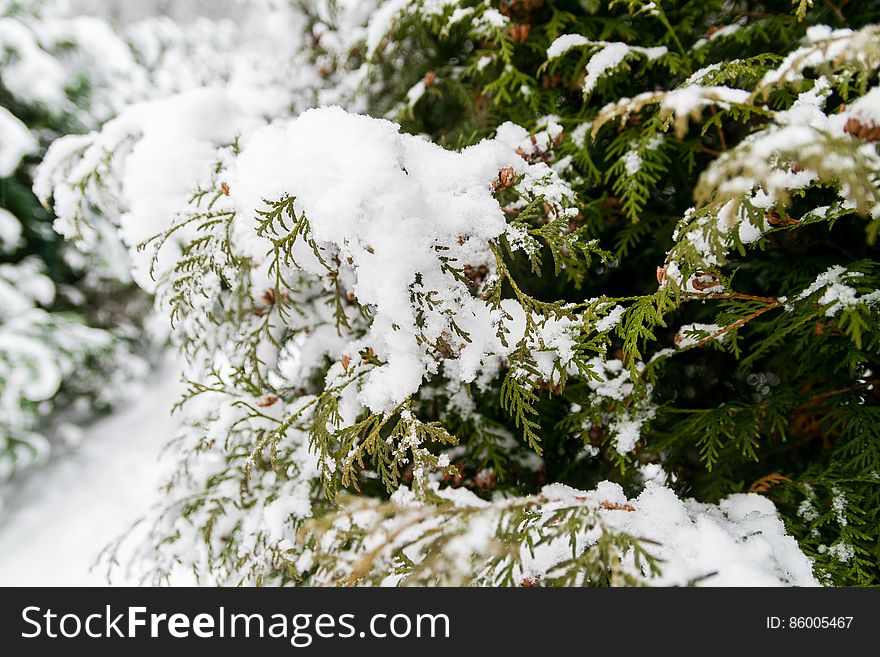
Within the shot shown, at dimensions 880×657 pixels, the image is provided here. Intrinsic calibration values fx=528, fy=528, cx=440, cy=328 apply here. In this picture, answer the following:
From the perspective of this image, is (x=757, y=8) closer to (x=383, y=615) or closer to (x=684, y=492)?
(x=684, y=492)

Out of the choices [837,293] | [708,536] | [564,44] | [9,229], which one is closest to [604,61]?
[564,44]

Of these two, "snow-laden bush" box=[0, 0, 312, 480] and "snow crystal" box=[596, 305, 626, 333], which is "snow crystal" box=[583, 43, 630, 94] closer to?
"snow crystal" box=[596, 305, 626, 333]

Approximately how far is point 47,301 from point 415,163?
13.6 feet

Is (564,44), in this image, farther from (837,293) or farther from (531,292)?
(837,293)

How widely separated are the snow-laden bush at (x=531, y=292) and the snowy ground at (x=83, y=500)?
104 inches

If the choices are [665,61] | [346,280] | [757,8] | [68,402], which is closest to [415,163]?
Answer: [346,280]

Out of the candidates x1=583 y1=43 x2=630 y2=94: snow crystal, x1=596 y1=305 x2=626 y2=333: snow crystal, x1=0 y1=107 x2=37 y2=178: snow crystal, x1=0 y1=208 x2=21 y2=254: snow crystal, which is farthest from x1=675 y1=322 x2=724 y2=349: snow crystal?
x1=0 y1=208 x2=21 y2=254: snow crystal

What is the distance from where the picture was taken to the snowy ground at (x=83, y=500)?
158 inches

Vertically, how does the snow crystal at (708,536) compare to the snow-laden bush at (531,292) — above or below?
below

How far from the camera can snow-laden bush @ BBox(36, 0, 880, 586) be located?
116cm

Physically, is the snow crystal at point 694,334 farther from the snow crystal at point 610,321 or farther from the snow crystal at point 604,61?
the snow crystal at point 604,61

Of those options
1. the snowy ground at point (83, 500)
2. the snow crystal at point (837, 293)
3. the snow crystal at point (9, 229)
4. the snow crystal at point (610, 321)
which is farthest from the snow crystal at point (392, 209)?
the snow crystal at point (9, 229)

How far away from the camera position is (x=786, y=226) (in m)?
1.27

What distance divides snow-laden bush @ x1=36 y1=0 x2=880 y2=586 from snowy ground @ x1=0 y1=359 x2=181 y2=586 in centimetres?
265
